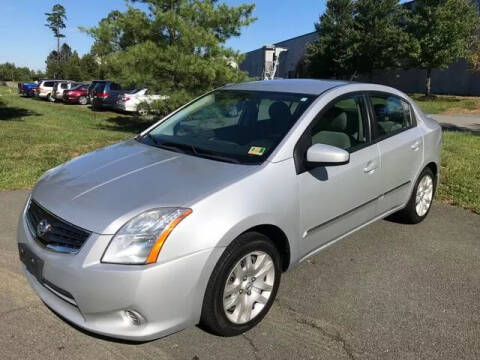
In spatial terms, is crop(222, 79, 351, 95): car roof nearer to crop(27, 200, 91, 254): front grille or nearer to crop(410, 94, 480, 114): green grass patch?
crop(27, 200, 91, 254): front grille

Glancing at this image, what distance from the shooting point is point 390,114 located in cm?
435

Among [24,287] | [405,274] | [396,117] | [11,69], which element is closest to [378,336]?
[405,274]

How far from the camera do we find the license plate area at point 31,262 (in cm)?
265

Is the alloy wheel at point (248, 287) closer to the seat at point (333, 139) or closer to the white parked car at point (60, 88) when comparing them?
the seat at point (333, 139)

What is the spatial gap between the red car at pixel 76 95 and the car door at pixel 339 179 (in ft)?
82.8

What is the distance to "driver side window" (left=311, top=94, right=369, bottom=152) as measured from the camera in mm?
3533

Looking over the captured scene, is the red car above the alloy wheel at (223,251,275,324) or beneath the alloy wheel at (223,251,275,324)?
above

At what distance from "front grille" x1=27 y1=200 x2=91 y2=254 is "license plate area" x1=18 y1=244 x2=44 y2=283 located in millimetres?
97

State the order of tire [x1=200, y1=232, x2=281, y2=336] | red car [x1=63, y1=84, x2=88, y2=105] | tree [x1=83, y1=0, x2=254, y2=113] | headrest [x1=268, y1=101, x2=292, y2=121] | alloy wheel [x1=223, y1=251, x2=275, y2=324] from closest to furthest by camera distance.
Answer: tire [x1=200, y1=232, x2=281, y2=336] < alloy wheel [x1=223, y1=251, x2=275, y2=324] < headrest [x1=268, y1=101, x2=292, y2=121] < tree [x1=83, y1=0, x2=254, y2=113] < red car [x1=63, y1=84, x2=88, y2=105]

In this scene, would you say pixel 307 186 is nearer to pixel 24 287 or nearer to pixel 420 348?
pixel 420 348

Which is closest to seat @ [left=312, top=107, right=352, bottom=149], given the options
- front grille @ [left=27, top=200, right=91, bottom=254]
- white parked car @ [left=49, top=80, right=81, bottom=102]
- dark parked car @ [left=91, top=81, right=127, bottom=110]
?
front grille @ [left=27, top=200, right=91, bottom=254]

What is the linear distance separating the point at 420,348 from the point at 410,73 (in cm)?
3600

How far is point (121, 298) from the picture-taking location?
2375 mm

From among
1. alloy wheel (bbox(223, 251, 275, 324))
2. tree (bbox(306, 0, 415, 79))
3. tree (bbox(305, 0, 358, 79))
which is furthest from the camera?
tree (bbox(305, 0, 358, 79))
